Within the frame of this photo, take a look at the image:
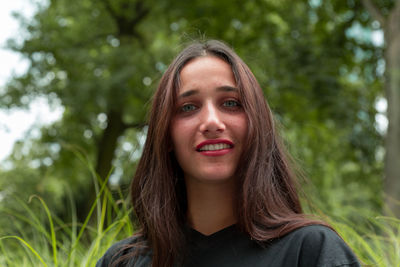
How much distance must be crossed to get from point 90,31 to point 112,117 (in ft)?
6.25

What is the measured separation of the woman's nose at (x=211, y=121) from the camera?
161cm

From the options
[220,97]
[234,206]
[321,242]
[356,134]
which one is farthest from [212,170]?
A: [356,134]

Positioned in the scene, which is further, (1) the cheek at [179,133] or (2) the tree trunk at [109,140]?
(2) the tree trunk at [109,140]

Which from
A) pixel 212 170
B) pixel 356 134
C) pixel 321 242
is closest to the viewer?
pixel 321 242

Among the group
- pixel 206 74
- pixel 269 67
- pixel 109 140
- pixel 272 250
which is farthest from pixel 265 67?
pixel 272 250

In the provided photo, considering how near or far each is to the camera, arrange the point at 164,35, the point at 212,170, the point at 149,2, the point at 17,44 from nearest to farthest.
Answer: the point at 212,170 < the point at 17,44 < the point at 149,2 < the point at 164,35

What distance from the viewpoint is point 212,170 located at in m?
1.62

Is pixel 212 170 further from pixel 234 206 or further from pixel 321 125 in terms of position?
pixel 321 125

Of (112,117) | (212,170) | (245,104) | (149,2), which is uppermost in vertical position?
(149,2)

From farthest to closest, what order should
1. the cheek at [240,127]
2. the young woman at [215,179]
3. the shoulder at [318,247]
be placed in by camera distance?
the cheek at [240,127], the young woman at [215,179], the shoulder at [318,247]

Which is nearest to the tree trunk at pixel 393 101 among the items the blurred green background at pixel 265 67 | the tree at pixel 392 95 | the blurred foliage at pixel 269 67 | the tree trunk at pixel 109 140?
the tree at pixel 392 95

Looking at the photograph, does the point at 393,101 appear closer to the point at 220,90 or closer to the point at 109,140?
the point at 220,90

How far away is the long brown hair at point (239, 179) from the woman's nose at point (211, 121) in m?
0.11

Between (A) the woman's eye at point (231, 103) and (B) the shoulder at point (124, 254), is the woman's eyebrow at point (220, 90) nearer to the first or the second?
(A) the woman's eye at point (231, 103)
